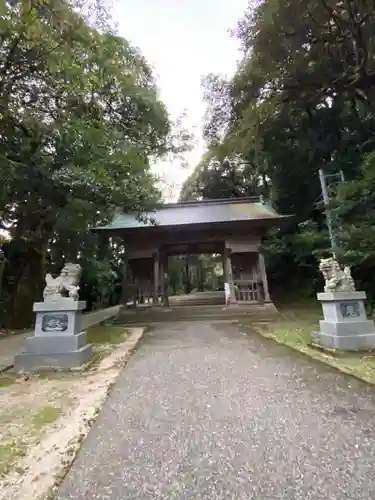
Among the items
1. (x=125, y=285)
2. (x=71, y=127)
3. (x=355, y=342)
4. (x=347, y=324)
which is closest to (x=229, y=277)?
(x=125, y=285)

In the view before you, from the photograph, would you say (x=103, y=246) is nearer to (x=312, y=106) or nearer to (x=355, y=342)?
(x=312, y=106)

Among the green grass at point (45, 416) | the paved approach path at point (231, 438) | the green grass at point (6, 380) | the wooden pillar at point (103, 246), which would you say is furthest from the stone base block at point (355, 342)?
the wooden pillar at point (103, 246)

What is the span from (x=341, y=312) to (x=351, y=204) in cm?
381

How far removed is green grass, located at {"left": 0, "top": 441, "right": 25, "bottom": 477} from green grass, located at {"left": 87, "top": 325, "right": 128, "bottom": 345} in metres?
3.82

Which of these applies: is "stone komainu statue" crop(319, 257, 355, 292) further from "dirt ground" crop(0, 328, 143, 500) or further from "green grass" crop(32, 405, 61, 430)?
"green grass" crop(32, 405, 61, 430)

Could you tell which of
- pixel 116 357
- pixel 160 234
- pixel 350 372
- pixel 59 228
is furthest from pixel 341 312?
pixel 160 234

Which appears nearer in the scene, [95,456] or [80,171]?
[95,456]

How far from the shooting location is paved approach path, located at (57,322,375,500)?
65.2 inches

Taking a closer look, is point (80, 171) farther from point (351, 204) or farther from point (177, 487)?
point (351, 204)

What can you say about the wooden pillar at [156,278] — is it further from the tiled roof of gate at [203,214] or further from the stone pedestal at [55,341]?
the stone pedestal at [55,341]

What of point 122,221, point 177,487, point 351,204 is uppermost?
point 122,221

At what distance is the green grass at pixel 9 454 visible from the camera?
189 centimetres

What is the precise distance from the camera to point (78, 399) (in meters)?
3.07

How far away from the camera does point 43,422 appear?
8.39 ft
